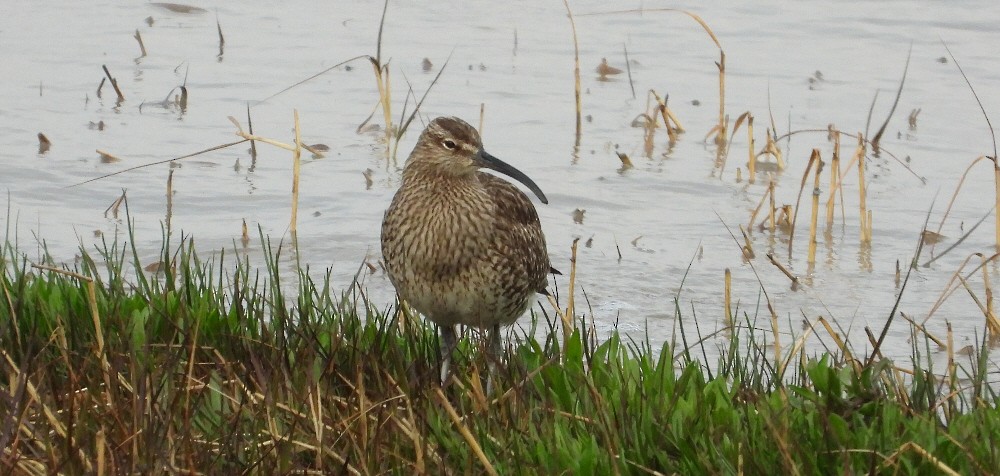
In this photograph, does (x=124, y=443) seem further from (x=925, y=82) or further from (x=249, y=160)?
→ (x=925, y=82)

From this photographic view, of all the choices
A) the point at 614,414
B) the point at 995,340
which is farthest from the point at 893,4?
the point at 614,414

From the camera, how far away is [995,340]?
7227mm

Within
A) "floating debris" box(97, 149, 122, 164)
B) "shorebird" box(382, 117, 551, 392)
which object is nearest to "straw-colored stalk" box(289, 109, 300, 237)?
"floating debris" box(97, 149, 122, 164)

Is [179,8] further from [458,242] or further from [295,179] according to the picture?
[458,242]

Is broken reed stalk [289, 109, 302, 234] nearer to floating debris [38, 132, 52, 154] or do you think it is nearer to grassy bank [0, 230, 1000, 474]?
floating debris [38, 132, 52, 154]

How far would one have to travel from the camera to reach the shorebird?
240 inches

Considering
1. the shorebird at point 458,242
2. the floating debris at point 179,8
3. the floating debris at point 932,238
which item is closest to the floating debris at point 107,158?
the shorebird at point 458,242

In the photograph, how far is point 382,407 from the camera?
4762 millimetres

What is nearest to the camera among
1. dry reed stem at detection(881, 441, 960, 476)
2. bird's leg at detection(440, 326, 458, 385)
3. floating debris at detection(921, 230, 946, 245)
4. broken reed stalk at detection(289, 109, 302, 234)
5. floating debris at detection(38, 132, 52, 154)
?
dry reed stem at detection(881, 441, 960, 476)

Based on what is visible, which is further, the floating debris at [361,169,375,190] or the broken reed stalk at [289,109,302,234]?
the floating debris at [361,169,375,190]

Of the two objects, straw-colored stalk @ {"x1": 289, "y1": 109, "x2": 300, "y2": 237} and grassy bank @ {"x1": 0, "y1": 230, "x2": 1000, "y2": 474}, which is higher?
straw-colored stalk @ {"x1": 289, "y1": 109, "x2": 300, "y2": 237}

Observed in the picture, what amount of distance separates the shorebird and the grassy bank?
306 mm

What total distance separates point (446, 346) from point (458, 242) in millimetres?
404

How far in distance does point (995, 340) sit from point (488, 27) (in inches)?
304
